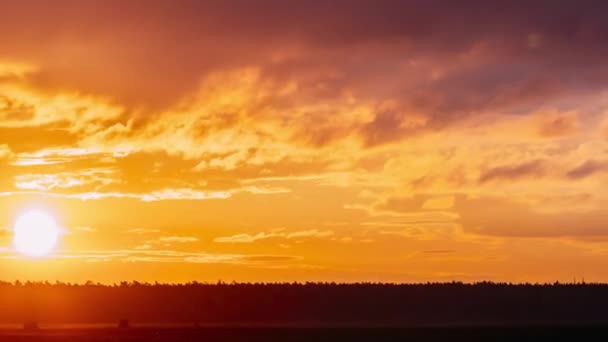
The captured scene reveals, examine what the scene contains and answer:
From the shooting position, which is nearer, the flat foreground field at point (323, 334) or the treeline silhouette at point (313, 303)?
the flat foreground field at point (323, 334)

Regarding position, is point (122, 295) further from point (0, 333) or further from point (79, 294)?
point (0, 333)

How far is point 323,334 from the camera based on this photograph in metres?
86.6

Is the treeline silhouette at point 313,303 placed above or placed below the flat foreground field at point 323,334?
above

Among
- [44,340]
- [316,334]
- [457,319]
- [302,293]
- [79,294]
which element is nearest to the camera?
[44,340]

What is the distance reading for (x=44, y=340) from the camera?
8006 cm

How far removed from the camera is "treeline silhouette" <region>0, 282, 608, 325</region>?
140 m

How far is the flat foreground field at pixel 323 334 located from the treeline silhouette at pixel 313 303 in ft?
134

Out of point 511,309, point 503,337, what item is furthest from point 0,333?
point 511,309

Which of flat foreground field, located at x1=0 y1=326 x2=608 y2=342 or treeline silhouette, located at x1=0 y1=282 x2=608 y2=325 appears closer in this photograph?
flat foreground field, located at x1=0 y1=326 x2=608 y2=342

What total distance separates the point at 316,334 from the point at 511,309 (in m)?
64.4

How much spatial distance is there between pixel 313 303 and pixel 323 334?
60.7 meters

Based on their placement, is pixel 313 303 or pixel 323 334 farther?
pixel 313 303

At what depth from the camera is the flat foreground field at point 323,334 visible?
3187 inches

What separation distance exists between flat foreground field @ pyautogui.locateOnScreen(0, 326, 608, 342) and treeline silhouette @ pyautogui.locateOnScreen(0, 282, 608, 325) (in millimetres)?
40890
